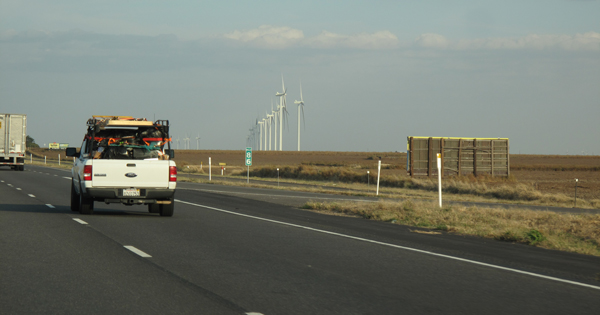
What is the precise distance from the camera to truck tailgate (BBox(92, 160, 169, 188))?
15820 mm

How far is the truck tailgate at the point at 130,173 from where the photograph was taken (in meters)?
15.8

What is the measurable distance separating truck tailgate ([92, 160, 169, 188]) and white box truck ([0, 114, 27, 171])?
122ft

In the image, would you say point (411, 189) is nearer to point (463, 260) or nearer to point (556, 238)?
point (556, 238)

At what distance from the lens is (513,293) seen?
786cm

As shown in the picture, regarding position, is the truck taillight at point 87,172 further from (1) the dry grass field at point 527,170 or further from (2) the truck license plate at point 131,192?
(1) the dry grass field at point 527,170

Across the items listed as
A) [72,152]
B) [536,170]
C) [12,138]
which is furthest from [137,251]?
[536,170]

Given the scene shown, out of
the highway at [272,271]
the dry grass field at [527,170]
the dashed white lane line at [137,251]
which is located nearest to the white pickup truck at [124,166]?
the highway at [272,271]

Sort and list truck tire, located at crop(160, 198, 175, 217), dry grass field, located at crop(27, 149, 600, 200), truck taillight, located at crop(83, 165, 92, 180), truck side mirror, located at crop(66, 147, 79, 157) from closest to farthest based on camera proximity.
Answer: truck taillight, located at crop(83, 165, 92, 180)
truck tire, located at crop(160, 198, 175, 217)
truck side mirror, located at crop(66, 147, 79, 157)
dry grass field, located at crop(27, 149, 600, 200)

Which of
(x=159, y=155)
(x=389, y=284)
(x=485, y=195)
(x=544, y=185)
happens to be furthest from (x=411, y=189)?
(x=389, y=284)

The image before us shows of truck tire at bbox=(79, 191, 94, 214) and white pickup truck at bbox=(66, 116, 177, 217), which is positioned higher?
white pickup truck at bbox=(66, 116, 177, 217)

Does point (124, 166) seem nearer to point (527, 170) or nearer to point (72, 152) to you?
point (72, 152)

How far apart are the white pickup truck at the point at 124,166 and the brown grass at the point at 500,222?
606cm

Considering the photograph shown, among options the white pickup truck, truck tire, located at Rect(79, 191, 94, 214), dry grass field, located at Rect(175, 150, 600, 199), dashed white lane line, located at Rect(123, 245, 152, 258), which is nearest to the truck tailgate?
the white pickup truck

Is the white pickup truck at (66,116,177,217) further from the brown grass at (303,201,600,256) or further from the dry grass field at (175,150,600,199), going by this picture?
the dry grass field at (175,150,600,199)
